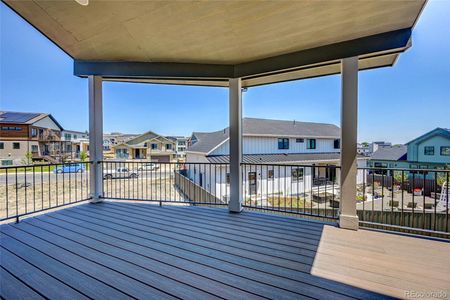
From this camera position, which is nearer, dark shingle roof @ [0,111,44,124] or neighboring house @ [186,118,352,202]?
dark shingle roof @ [0,111,44,124]

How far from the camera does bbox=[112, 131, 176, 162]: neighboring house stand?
22625 mm

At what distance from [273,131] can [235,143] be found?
8880 mm

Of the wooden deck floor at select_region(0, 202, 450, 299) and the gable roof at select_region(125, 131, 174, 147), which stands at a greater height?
the gable roof at select_region(125, 131, 174, 147)

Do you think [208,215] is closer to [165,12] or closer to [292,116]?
[165,12]

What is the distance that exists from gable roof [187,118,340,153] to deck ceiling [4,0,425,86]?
787cm

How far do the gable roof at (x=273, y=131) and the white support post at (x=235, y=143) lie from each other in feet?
24.4

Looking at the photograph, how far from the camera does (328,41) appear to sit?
2670 millimetres

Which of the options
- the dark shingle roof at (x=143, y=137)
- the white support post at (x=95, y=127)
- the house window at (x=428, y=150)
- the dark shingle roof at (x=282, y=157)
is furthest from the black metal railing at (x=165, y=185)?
the dark shingle roof at (x=143, y=137)

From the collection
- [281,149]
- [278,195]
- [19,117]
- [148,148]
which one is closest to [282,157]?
[281,149]

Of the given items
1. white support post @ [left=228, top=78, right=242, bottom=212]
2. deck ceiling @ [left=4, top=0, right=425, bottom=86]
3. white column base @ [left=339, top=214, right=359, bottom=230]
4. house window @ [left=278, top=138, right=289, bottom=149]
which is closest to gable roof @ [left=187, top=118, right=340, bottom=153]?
house window @ [left=278, top=138, right=289, bottom=149]

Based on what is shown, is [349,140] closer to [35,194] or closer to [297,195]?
[297,195]

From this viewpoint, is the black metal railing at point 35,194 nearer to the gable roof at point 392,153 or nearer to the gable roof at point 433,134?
the gable roof at point 433,134

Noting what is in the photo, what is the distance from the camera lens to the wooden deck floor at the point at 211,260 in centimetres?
152

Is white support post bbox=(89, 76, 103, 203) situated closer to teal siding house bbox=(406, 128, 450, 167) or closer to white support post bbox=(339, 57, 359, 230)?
white support post bbox=(339, 57, 359, 230)
